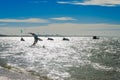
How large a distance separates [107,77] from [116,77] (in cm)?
123

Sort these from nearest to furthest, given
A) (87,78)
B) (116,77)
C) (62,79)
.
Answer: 1. (62,79)
2. (87,78)
3. (116,77)

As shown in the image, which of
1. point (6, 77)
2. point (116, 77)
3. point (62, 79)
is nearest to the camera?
point (6, 77)

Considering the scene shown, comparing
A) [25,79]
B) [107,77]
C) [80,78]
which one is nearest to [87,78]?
→ [80,78]

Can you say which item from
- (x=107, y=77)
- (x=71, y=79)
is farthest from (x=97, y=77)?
(x=71, y=79)

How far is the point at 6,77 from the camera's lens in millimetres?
23547

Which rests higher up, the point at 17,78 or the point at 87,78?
the point at 17,78

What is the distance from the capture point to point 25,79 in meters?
23.7

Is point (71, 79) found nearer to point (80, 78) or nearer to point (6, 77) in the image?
point (80, 78)

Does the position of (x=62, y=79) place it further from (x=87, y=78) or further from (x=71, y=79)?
(x=87, y=78)

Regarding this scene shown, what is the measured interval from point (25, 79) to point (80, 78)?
1243 centimetres

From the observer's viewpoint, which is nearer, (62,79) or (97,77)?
(62,79)

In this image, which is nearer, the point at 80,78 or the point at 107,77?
the point at 80,78

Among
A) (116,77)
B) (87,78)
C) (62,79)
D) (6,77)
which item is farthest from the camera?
(116,77)

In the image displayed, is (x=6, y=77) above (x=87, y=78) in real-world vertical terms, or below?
above
